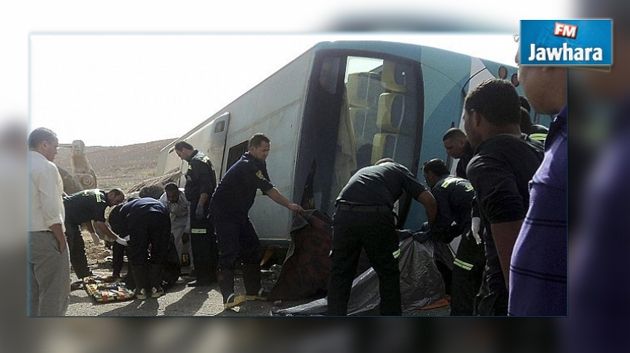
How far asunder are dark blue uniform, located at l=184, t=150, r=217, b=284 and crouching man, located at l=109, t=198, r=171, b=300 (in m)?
0.14

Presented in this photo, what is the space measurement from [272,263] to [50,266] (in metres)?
1.11

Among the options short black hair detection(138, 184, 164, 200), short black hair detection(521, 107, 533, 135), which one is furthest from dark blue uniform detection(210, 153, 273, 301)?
short black hair detection(521, 107, 533, 135)

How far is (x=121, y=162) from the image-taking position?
276 cm

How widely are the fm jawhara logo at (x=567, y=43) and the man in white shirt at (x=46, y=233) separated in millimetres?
2338

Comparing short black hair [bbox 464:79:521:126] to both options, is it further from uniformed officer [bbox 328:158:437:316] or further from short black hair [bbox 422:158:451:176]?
uniformed officer [bbox 328:158:437:316]

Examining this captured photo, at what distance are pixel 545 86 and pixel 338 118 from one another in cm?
100

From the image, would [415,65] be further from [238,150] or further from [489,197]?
[238,150]

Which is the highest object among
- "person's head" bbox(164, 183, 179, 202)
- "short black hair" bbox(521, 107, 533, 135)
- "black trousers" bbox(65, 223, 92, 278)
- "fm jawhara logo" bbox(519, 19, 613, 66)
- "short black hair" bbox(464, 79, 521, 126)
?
"fm jawhara logo" bbox(519, 19, 613, 66)

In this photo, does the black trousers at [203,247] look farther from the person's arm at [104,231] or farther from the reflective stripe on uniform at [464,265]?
the reflective stripe on uniform at [464,265]

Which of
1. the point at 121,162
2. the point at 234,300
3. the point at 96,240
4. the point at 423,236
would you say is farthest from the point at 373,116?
the point at 96,240

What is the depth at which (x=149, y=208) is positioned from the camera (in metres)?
2.78

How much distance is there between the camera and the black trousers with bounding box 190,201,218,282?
2770 millimetres

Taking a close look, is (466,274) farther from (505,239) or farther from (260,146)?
(260,146)

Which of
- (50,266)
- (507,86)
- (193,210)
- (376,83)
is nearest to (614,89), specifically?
(507,86)
